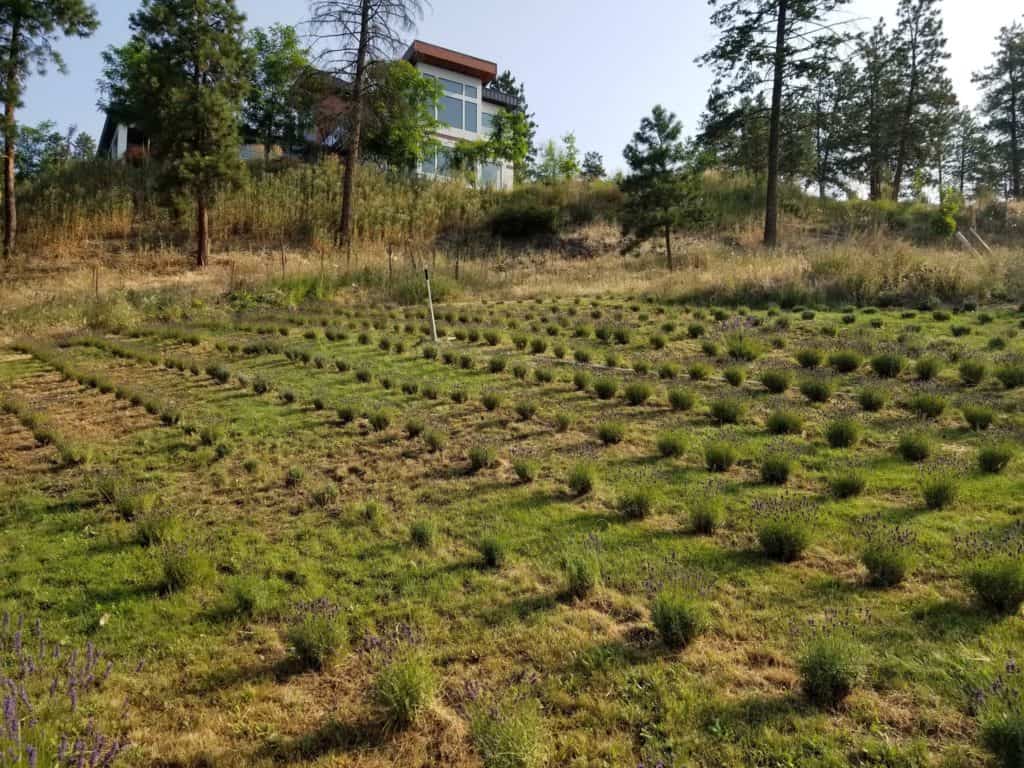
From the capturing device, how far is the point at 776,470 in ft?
16.3

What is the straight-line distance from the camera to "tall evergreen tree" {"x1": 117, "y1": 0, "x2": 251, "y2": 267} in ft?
69.6

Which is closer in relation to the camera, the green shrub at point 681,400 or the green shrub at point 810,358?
the green shrub at point 681,400

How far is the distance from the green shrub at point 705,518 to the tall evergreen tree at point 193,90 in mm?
22516

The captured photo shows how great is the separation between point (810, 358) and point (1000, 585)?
21.5 ft

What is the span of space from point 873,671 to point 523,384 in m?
6.33

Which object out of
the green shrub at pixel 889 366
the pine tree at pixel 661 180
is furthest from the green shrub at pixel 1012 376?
the pine tree at pixel 661 180

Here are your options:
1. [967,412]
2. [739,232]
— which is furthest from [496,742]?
[739,232]

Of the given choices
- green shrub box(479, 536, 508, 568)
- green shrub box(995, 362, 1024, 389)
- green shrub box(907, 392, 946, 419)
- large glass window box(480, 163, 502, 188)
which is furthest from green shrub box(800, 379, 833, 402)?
large glass window box(480, 163, 502, 188)

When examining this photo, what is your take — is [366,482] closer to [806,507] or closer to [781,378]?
[806,507]

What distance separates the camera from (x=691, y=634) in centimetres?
298

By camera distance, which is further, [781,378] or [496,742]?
[781,378]

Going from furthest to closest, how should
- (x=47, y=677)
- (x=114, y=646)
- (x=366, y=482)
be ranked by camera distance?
(x=366, y=482) < (x=114, y=646) < (x=47, y=677)

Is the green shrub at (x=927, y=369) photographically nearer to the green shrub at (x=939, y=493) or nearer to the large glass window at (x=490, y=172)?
the green shrub at (x=939, y=493)

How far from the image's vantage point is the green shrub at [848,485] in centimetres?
462
